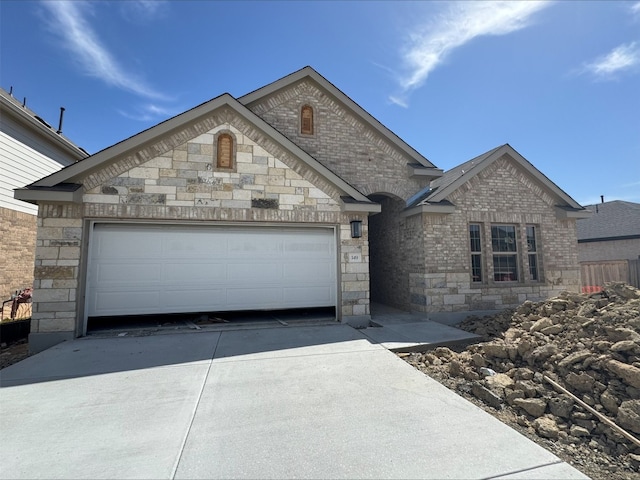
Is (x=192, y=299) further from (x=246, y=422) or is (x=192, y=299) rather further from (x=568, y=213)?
(x=568, y=213)

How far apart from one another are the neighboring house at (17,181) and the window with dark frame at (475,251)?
15505 millimetres

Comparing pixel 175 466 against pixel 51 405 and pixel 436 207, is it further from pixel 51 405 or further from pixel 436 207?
pixel 436 207

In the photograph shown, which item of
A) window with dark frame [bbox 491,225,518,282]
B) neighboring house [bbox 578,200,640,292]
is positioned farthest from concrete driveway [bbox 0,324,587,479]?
neighboring house [bbox 578,200,640,292]

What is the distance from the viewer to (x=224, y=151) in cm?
787

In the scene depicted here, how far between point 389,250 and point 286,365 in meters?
7.28

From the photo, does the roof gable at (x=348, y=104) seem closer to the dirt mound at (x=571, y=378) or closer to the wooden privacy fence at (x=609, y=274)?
the dirt mound at (x=571, y=378)

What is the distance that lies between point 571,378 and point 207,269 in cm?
749

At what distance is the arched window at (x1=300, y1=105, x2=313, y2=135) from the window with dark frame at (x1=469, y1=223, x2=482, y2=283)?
6.40 metres

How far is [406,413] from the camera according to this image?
12.1 feet

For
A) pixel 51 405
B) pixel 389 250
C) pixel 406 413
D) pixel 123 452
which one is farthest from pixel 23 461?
pixel 389 250

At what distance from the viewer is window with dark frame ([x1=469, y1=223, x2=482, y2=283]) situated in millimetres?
9914

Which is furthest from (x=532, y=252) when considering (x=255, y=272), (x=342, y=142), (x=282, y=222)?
(x=255, y=272)

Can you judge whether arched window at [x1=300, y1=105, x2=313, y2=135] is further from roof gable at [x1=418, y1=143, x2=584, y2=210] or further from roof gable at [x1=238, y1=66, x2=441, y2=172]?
roof gable at [x1=418, y1=143, x2=584, y2=210]

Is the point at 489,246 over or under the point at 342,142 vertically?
under
